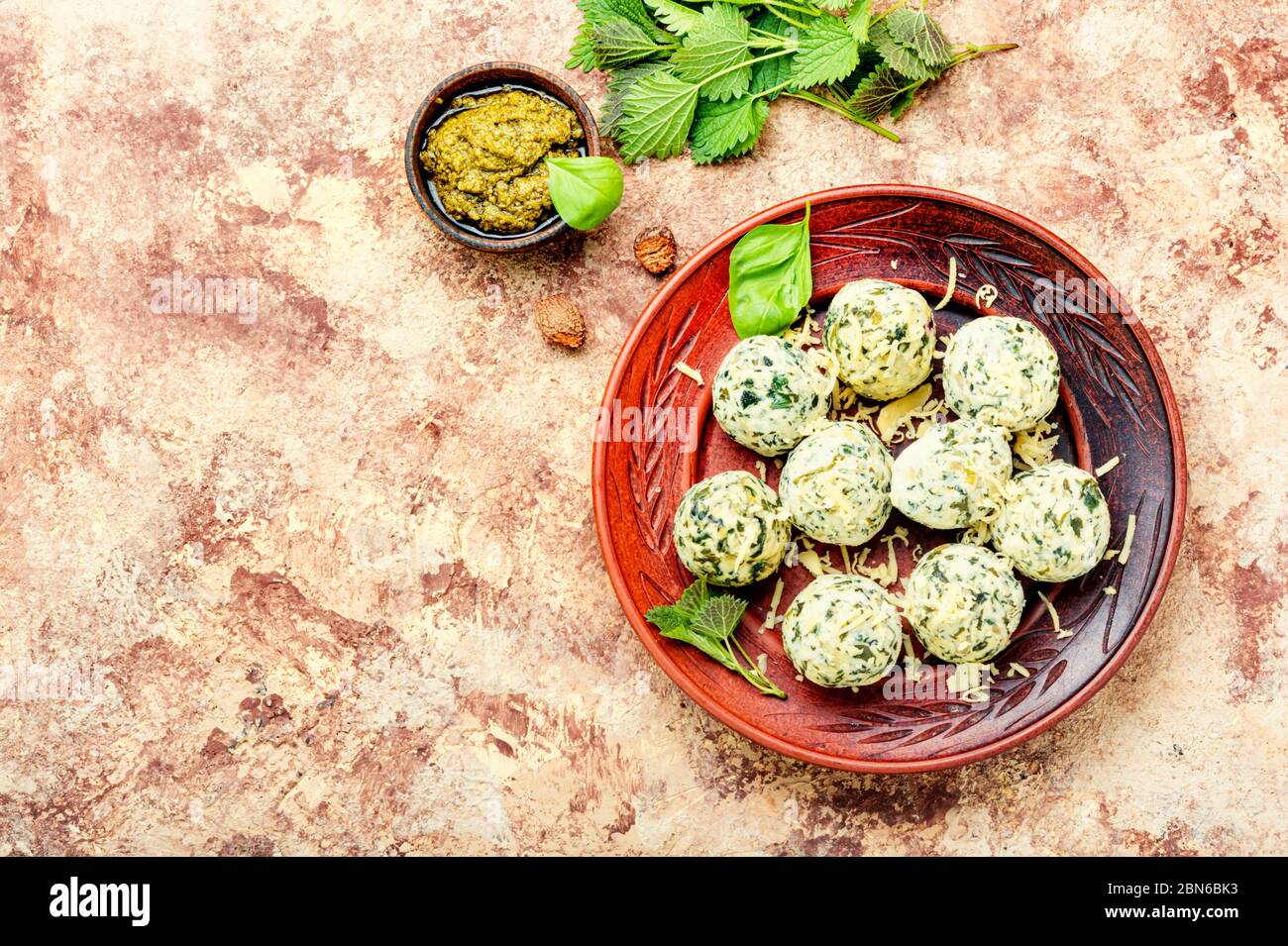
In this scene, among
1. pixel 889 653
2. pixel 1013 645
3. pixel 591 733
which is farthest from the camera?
pixel 591 733

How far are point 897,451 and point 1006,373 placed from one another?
11.2 inches

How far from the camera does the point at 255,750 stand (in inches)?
83.0

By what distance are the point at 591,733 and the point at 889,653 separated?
0.71 metres

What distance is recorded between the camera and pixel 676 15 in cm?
200

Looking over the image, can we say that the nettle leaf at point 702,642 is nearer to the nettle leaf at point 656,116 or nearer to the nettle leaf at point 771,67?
the nettle leaf at point 656,116

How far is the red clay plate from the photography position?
74.2 inches

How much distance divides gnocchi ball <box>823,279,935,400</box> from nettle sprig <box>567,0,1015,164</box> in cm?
50

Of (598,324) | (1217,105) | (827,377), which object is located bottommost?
(827,377)

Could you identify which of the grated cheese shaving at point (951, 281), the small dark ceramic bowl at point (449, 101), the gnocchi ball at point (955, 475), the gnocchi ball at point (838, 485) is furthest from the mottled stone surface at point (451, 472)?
the gnocchi ball at point (955, 475)

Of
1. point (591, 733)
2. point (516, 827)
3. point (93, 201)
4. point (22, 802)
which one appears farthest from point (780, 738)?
point (93, 201)

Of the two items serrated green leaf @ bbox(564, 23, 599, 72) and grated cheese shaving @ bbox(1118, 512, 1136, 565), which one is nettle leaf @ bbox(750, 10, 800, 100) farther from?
grated cheese shaving @ bbox(1118, 512, 1136, 565)

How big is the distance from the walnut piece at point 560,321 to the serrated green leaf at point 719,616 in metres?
0.65

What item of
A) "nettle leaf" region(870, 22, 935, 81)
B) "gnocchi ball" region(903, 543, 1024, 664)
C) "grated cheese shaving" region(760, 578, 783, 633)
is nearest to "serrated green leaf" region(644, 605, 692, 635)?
"grated cheese shaving" region(760, 578, 783, 633)

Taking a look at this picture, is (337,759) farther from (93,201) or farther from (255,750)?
(93,201)
